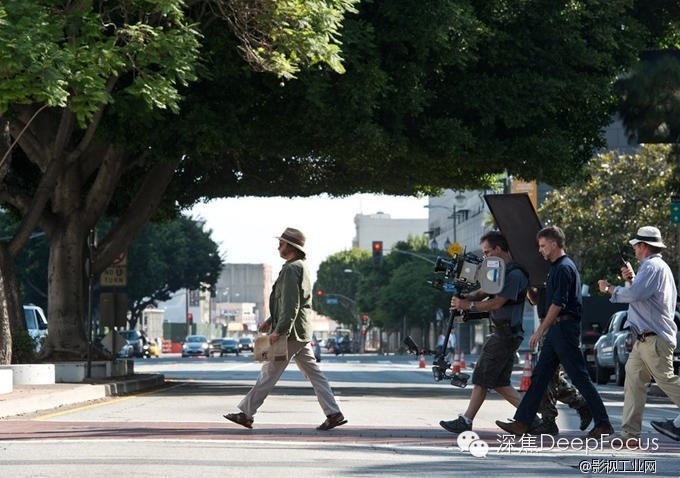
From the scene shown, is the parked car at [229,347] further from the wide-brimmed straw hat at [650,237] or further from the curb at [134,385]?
the wide-brimmed straw hat at [650,237]

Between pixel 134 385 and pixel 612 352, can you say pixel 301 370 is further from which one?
pixel 612 352

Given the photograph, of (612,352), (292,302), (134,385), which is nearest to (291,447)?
(292,302)

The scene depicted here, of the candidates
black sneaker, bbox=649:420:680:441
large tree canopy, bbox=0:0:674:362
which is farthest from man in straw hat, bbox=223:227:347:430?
large tree canopy, bbox=0:0:674:362

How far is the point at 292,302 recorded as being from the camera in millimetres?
14562

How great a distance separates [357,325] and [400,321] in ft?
136

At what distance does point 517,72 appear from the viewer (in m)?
27.4

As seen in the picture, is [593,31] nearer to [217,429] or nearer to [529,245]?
[529,245]

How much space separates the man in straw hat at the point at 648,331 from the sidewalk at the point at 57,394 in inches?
307

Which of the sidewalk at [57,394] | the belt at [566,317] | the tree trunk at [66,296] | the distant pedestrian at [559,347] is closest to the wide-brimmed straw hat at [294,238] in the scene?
the distant pedestrian at [559,347]

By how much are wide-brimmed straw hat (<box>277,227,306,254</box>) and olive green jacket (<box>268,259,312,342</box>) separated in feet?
0.47

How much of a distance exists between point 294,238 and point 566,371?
9.68 ft

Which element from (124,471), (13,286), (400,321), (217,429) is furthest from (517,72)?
Answer: (400,321)

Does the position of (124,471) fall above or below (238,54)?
below

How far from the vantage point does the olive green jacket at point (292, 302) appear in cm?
1454
